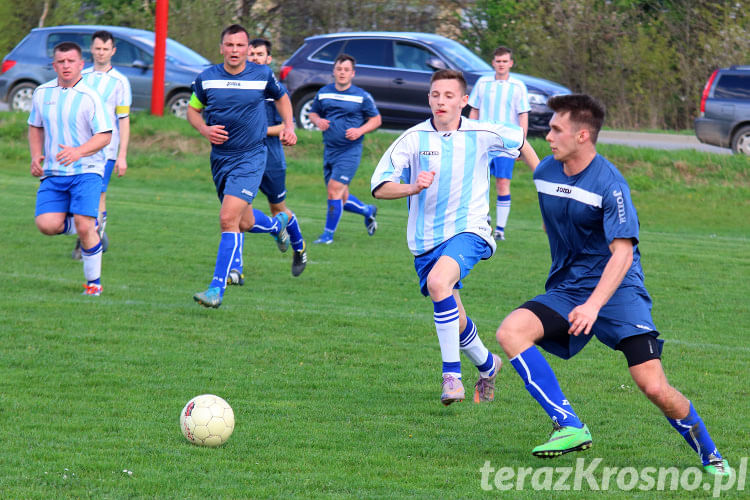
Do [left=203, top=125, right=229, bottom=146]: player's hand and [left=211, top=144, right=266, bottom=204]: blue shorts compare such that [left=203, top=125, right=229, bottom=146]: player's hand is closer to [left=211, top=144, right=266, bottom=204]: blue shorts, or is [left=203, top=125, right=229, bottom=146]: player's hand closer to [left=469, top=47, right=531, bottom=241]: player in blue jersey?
[left=211, top=144, right=266, bottom=204]: blue shorts

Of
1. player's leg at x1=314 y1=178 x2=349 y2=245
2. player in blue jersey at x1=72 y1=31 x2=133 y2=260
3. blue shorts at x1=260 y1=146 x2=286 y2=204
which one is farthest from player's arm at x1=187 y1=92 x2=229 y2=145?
player's leg at x1=314 y1=178 x2=349 y2=245

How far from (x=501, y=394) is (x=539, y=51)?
814 inches

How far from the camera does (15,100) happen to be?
2069cm

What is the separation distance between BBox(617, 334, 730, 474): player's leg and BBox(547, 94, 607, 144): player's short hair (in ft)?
3.27

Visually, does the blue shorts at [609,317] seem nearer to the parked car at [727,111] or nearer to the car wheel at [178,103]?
the parked car at [727,111]

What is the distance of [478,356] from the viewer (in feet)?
19.8

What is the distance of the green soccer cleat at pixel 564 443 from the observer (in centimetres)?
482

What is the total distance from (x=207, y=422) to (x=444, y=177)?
6.61ft

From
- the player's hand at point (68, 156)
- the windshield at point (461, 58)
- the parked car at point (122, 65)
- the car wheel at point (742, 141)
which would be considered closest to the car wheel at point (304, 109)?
the parked car at point (122, 65)

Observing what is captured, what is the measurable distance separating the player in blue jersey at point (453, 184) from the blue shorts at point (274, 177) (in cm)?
448

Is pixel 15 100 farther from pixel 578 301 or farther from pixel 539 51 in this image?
pixel 578 301

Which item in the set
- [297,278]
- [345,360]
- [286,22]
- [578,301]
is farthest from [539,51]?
[578,301]

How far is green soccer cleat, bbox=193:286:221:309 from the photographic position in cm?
809

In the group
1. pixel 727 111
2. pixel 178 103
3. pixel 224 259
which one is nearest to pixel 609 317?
pixel 224 259
